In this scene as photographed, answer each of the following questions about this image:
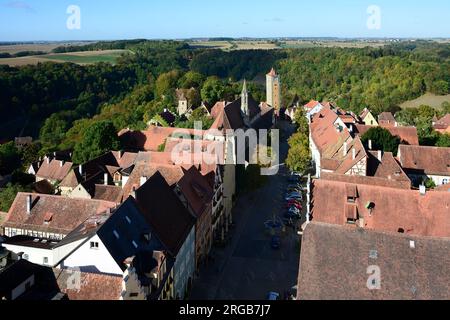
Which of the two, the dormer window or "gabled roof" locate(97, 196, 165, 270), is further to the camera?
the dormer window

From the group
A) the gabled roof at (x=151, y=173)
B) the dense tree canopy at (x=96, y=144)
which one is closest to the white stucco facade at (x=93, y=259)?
the gabled roof at (x=151, y=173)

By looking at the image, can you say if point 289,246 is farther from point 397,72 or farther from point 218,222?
point 397,72

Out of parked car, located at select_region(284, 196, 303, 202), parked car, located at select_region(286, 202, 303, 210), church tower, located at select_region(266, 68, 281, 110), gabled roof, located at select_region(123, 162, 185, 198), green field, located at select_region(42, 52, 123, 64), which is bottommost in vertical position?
parked car, located at select_region(286, 202, 303, 210)

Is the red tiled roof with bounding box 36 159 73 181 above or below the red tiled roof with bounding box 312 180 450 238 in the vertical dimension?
below

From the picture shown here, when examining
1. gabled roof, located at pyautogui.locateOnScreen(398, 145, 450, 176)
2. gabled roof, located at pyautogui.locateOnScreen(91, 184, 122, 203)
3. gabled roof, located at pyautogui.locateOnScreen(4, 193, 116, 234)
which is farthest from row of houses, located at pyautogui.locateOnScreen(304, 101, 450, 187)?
gabled roof, located at pyautogui.locateOnScreen(4, 193, 116, 234)

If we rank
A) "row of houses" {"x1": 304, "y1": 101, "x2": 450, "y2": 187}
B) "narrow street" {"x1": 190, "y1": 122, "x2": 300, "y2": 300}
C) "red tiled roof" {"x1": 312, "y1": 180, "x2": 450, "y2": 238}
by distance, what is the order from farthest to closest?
"row of houses" {"x1": 304, "y1": 101, "x2": 450, "y2": 187}, "narrow street" {"x1": 190, "y1": 122, "x2": 300, "y2": 300}, "red tiled roof" {"x1": 312, "y1": 180, "x2": 450, "y2": 238}

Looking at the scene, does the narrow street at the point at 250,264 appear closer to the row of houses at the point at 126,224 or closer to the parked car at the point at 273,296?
the parked car at the point at 273,296

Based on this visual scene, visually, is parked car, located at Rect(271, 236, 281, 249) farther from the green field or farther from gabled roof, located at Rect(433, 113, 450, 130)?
the green field
